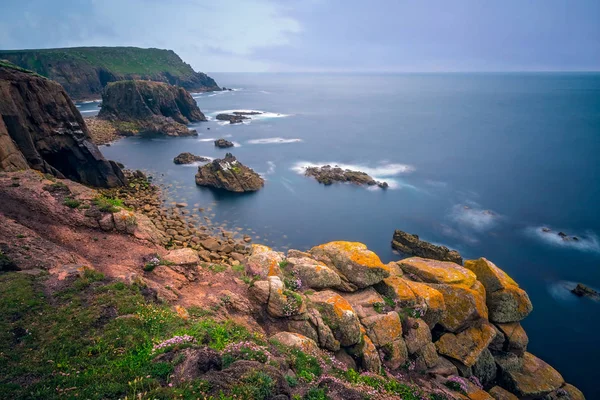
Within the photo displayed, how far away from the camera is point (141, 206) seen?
45531 millimetres

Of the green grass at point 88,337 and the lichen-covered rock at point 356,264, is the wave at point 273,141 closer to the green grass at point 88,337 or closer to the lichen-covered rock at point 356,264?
the lichen-covered rock at point 356,264

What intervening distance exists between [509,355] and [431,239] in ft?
74.0

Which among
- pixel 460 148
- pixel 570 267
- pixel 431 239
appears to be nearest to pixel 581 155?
pixel 460 148

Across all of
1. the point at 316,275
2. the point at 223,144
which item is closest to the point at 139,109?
the point at 223,144

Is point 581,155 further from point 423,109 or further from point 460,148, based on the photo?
point 423,109

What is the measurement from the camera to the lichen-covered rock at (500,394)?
70.5 ft

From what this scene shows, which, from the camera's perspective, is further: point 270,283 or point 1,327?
point 270,283

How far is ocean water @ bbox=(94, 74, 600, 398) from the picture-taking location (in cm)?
3669

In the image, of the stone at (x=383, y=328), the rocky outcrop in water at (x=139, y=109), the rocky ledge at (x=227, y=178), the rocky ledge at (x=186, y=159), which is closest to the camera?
the stone at (x=383, y=328)

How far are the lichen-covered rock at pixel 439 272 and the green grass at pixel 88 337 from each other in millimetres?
16948

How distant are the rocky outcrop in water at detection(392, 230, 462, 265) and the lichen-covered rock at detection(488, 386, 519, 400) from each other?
17438 millimetres

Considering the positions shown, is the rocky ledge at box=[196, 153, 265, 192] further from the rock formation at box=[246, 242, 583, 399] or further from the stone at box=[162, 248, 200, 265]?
the stone at box=[162, 248, 200, 265]

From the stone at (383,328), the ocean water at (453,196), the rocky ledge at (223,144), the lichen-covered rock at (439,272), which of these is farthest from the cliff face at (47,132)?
the lichen-covered rock at (439,272)

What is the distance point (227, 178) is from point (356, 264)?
40.1 meters
